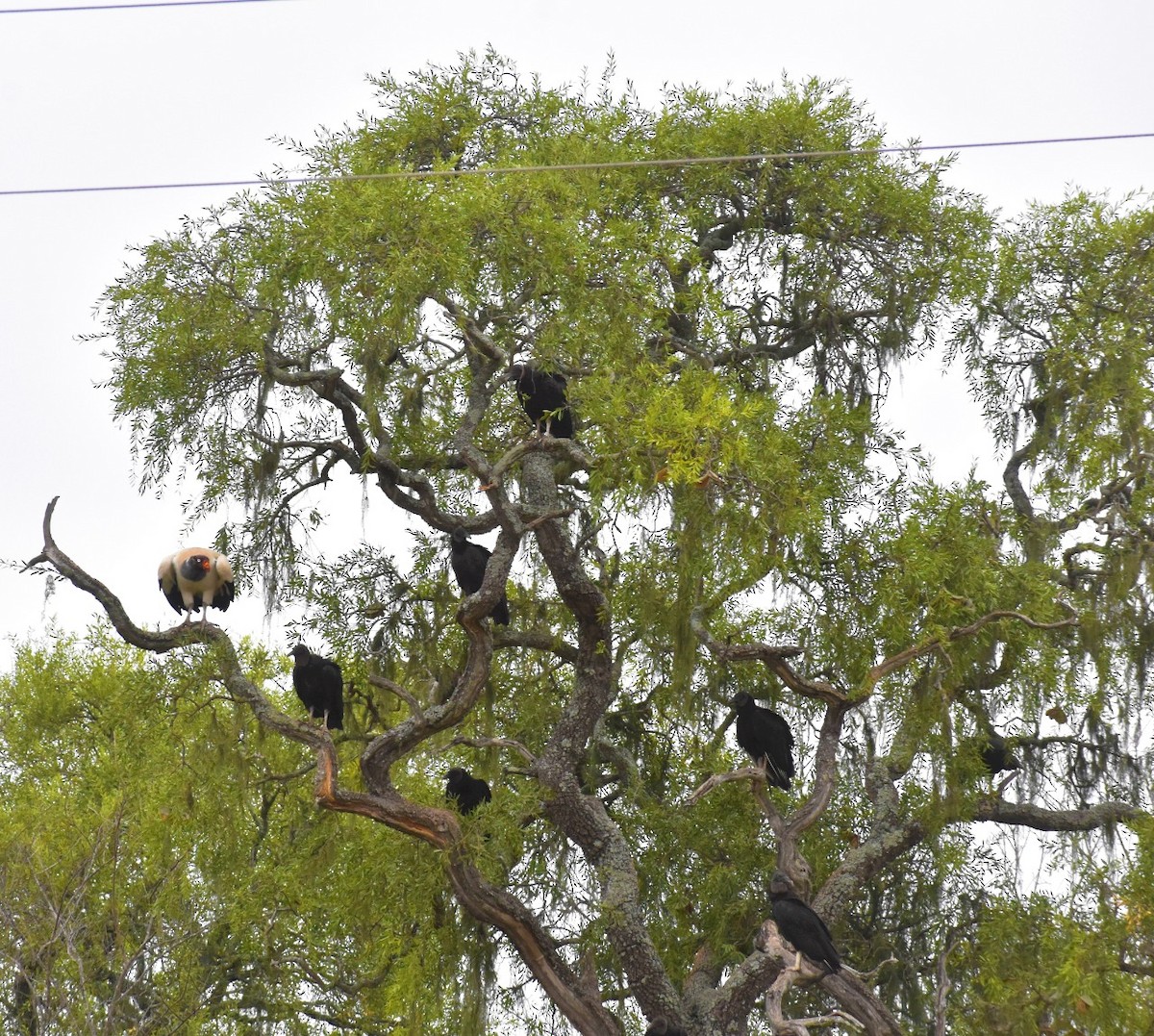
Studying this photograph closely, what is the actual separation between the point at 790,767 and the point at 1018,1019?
6.87 ft

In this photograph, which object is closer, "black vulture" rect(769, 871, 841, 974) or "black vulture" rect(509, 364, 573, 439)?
"black vulture" rect(769, 871, 841, 974)

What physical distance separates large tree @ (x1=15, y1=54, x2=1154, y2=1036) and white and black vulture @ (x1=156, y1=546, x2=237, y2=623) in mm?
436

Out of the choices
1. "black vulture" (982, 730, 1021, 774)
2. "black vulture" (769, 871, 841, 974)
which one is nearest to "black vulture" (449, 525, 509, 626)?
"black vulture" (769, 871, 841, 974)

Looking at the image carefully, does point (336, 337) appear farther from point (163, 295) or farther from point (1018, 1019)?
point (1018, 1019)

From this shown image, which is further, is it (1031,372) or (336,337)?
(1031,372)

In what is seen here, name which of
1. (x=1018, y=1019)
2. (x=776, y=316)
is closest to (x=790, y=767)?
(x=1018, y=1019)

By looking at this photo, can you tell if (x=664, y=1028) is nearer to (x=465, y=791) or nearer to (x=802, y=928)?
(x=802, y=928)

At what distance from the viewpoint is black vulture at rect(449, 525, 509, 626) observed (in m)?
10.5

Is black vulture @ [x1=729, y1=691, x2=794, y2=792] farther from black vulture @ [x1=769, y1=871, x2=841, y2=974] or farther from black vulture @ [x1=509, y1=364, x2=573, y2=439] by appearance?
black vulture @ [x1=509, y1=364, x2=573, y2=439]

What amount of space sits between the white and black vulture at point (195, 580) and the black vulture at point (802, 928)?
3.96 meters

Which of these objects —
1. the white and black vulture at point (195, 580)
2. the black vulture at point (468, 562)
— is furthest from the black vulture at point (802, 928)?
the white and black vulture at point (195, 580)

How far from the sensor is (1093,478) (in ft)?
33.9

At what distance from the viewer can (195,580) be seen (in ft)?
33.0

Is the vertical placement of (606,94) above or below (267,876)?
above
